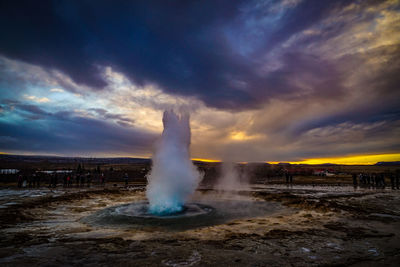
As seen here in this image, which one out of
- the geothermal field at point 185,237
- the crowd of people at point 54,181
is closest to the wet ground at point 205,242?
the geothermal field at point 185,237

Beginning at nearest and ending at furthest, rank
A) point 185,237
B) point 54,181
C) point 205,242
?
1. point 205,242
2. point 185,237
3. point 54,181

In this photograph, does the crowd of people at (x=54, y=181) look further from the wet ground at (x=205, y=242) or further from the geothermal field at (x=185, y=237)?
the wet ground at (x=205, y=242)

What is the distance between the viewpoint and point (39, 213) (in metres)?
12.4

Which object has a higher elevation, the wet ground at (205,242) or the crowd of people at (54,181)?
the wet ground at (205,242)

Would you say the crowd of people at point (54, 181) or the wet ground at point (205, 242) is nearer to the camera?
the wet ground at point (205, 242)

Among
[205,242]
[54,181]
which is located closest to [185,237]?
[205,242]

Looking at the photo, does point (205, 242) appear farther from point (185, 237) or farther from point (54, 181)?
point (54, 181)

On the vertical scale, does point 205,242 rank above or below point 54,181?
above

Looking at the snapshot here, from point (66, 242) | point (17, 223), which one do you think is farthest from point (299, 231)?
point (17, 223)

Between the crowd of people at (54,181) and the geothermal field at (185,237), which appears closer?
the geothermal field at (185,237)

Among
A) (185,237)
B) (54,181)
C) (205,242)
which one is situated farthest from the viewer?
(54,181)

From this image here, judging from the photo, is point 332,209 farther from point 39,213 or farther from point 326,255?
point 39,213

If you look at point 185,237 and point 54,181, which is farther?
point 54,181

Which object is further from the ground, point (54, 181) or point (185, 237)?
point (185, 237)
